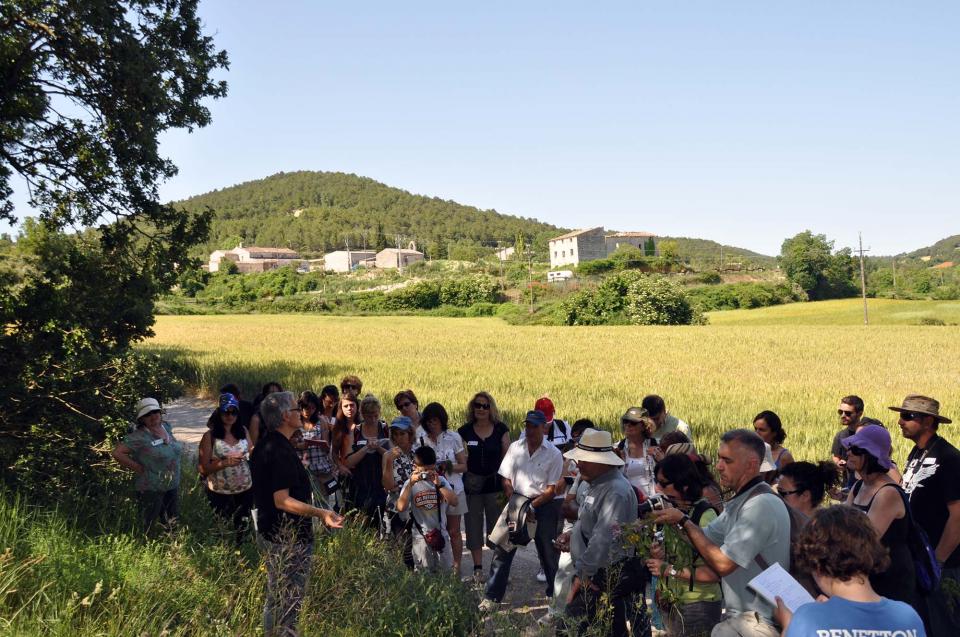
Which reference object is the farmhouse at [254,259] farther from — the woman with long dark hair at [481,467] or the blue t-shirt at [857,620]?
the blue t-shirt at [857,620]

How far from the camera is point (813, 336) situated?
37.0 meters

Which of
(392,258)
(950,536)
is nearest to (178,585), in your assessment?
(950,536)

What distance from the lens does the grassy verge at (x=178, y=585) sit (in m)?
4.08

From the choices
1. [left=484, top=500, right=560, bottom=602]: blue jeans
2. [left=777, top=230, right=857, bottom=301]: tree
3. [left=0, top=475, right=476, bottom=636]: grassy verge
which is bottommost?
[left=484, top=500, right=560, bottom=602]: blue jeans

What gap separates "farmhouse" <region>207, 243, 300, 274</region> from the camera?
142375mm

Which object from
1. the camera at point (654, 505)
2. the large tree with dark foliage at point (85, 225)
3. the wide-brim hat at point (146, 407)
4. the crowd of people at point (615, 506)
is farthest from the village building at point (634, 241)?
the camera at point (654, 505)

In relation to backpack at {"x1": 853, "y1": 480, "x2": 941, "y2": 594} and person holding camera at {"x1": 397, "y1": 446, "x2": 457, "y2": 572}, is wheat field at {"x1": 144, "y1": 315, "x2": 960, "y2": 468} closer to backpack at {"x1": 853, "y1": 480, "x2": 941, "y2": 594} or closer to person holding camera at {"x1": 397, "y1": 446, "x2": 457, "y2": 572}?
person holding camera at {"x1": 397, "y1": 446, "x2": 457, "y2": 572}

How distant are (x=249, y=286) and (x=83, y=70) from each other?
8553 cm

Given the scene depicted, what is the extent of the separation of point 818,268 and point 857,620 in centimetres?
9117

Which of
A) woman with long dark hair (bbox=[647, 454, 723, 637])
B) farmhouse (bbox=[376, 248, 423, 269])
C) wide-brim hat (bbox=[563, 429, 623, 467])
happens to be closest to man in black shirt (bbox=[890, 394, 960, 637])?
woman with long dark hair (bbox=[647, 454, 723, 637])

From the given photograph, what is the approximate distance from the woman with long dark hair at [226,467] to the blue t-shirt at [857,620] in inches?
202

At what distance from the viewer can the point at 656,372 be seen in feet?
68.8

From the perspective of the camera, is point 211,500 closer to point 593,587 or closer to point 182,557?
point 182,557

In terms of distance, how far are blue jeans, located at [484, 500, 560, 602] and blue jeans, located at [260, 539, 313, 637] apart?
1.96 meters
